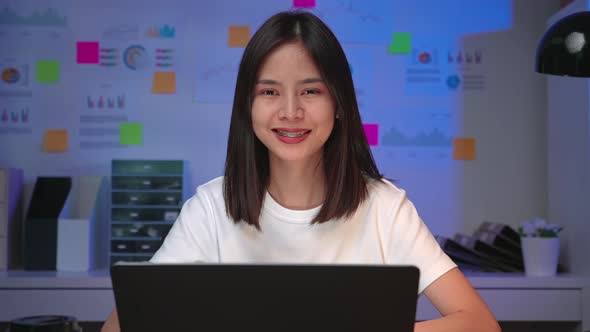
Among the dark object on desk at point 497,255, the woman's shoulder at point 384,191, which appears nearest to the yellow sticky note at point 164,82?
Result: the dark object on desk at point 497,255

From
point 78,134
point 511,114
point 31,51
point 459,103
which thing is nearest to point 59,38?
point 31,51

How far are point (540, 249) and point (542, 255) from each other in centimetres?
2

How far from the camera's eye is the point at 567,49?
1.83 m

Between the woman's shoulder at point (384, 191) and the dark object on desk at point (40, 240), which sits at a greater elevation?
the woman's shoulder at point (384, 191)

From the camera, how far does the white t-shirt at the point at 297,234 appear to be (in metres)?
A: 1.47

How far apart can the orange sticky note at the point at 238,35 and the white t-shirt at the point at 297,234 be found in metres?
1.65

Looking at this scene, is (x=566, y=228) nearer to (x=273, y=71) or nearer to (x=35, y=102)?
(x=273, y=71)

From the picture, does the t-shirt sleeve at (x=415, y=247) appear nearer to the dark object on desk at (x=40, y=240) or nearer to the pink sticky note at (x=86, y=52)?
the dark object on desk at (x=40, y=240)

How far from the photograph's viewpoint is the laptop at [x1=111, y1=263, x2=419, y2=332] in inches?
30.3

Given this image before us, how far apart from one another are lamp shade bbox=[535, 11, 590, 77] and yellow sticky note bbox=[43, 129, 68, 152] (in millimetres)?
1956

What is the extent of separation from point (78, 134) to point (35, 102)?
224 mm

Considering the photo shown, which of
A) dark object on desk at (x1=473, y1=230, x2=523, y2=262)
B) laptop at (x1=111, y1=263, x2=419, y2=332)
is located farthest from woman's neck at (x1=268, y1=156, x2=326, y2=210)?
dark object on desk at (x1=473, y1=230, x2=523, y2=262)

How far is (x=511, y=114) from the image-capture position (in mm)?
3121

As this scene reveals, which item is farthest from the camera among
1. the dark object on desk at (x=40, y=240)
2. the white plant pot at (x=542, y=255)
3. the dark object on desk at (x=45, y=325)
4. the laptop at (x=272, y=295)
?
the dark object on desk at (x=40, y=240)
